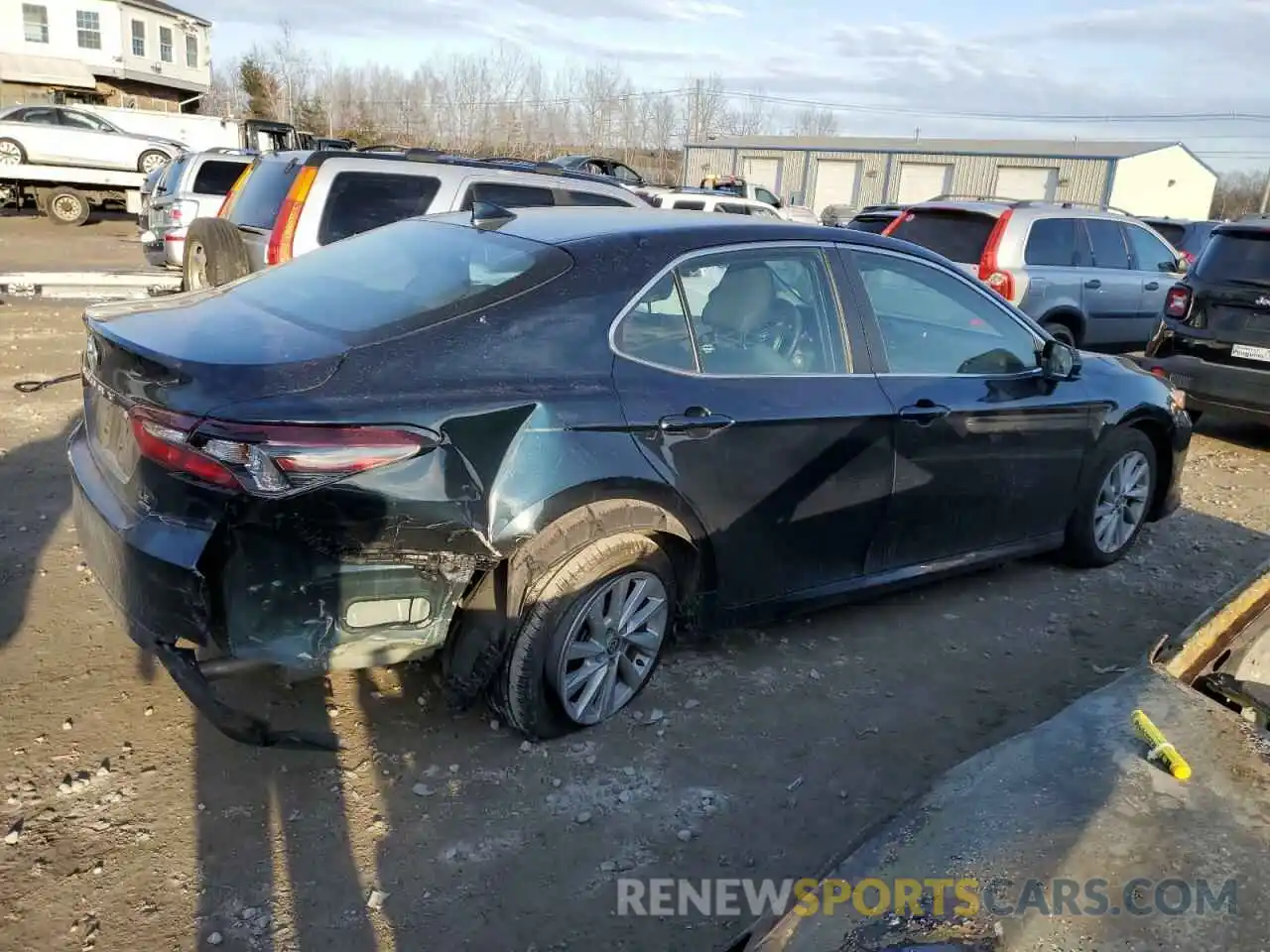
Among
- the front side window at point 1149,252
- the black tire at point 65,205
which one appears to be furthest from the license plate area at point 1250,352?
the black tire at point 65,205

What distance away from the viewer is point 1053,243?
9516mm

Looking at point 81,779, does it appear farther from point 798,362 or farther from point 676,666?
point 798,362

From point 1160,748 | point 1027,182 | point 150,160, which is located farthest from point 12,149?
point 1027,182

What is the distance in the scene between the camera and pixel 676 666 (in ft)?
12.9

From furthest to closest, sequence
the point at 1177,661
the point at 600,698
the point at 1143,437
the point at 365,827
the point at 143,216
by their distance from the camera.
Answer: the point at 143,216 → the point at 1143,437 → the point at 600,698 → the point at 365,827 → the point at 1177,661

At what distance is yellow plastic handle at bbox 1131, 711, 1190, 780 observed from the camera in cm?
202

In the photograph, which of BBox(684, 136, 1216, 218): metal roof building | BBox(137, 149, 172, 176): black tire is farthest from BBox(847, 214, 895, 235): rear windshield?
BBox(684, 136, 1216, 218): metal roof building

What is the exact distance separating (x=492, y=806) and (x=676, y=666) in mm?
1118

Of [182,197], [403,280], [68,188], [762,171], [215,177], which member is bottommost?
[68,188]

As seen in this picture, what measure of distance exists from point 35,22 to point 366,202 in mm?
40136

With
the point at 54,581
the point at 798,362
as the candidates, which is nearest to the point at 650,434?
the point at 798,362

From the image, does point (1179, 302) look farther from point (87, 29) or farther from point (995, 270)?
point (87, 29)

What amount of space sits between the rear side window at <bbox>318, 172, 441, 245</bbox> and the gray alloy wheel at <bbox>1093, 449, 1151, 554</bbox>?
15.9 feet

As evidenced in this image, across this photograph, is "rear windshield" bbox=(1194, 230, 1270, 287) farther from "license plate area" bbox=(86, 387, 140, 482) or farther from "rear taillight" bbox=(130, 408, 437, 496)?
"license plate area" bbox=(86, 387, 140, 482)
